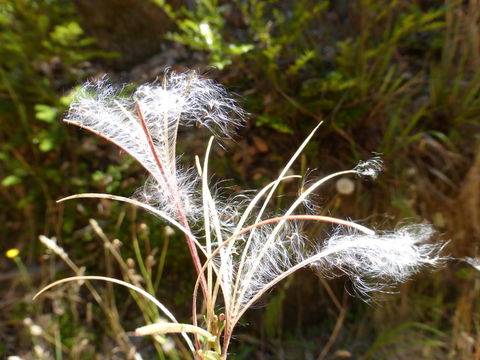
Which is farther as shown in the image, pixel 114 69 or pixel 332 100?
pixel 114 69

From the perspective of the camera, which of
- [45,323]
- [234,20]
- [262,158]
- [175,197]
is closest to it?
[175,197]

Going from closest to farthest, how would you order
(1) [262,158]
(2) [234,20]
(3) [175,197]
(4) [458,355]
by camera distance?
(3) [175,197] → (4) [458,355] → (1) [262,158] → (2) [234,20]

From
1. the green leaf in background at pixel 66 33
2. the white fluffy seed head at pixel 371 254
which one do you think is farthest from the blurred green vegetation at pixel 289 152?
the white fluffy seed head at pixel 371 254

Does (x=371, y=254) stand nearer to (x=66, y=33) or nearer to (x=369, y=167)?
(x=369, y=167)

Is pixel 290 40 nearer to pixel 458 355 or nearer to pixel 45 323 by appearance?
pixel 458 355

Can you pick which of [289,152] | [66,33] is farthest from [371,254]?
[66,33]

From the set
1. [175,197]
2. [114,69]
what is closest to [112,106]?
[175,197]
